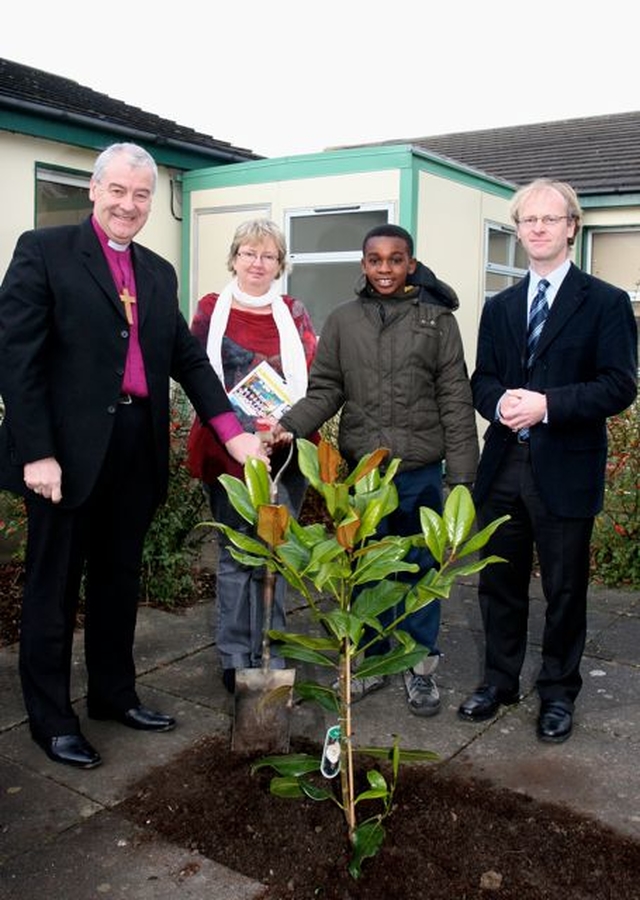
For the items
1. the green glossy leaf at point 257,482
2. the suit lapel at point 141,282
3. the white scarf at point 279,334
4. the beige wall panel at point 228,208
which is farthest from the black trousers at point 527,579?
the beige wall panel at point 228,208

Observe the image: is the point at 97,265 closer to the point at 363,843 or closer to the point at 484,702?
the point at 363,843

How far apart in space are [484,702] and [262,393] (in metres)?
1.60

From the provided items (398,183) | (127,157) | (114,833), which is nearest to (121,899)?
(114,833)

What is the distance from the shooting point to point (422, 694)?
12.8ft

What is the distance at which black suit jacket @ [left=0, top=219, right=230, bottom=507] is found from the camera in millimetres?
3113

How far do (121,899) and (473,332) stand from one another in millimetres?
8052

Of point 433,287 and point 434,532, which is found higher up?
point 433,287

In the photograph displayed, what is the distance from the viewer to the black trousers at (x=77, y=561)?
334 centimetres

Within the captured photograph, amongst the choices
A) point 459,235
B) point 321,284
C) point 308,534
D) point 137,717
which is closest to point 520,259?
point 459,235

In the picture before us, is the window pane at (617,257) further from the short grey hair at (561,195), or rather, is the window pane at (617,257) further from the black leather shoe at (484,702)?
the black leather shoe at (484,702)

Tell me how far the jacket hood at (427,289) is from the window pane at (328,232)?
17.0 ft

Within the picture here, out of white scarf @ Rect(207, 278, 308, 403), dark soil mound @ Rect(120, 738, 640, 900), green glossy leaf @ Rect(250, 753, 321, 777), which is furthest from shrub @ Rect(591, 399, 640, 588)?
green glossy leaf @ Rect(250, 753, 321, 777)

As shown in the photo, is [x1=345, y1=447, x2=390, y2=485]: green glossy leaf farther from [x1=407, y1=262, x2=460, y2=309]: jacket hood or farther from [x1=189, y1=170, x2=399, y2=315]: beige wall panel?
[x1=189, y1=170, x2=399, y2=315]: beige wall panel

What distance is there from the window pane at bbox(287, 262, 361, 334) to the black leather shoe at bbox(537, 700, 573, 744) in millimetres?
6064
